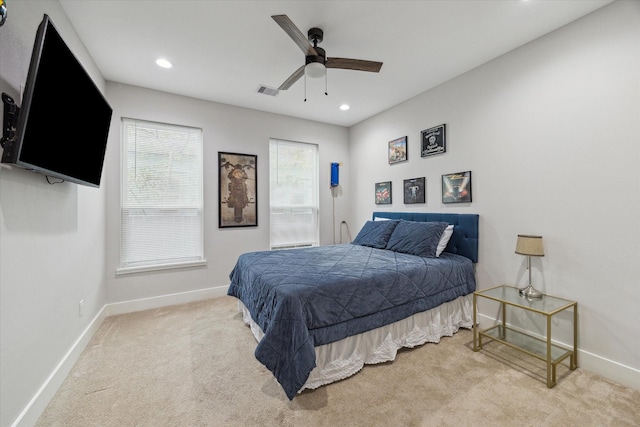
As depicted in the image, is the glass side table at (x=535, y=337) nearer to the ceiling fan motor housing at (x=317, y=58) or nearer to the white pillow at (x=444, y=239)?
the white pillow at (x=444, y=239)

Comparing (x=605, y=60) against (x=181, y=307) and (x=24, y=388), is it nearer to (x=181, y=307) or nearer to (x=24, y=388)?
(x=24, y=388)

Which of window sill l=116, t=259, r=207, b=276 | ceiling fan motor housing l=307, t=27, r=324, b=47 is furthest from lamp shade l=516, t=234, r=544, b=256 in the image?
window sill l=116, t=259, r=207, b=276

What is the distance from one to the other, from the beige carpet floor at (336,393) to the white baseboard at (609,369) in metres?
0.06

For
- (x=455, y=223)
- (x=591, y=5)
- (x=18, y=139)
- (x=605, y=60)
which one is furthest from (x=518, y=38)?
(x=18, y=139)

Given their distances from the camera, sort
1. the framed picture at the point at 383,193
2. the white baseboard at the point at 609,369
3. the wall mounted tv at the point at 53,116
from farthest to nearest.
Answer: the framed picture at the point at 383,193 → the white baseboard at the point at 609,369 → the wall mounted tv at the point at 53,116

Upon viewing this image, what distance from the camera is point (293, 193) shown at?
4547 millimetres

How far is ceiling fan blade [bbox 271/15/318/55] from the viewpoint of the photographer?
1728 mm

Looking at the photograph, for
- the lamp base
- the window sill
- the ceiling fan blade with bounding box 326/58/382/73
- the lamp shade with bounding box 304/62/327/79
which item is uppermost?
the ceiling fan blade with bounding box 326/58/382/73

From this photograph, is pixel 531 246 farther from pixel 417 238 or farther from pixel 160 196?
pixel 160 196

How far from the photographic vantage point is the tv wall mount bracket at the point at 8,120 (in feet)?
4.38

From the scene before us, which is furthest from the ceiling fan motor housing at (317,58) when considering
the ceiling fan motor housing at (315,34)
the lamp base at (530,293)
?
the lamp base at (530,293)

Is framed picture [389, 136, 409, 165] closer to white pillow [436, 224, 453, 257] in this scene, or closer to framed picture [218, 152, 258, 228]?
white pillow [436, 224, 453, 257]

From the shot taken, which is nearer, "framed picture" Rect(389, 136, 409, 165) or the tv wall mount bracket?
the tv wall mount bracket

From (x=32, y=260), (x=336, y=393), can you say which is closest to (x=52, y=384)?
(x=32, y=260)
